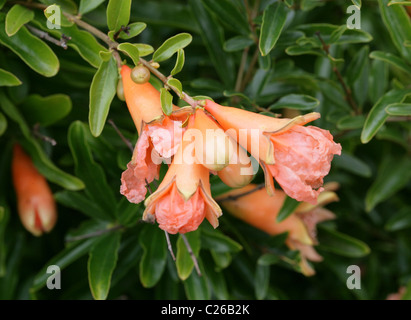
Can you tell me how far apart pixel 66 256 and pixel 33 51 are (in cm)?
46

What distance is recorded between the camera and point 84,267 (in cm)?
126

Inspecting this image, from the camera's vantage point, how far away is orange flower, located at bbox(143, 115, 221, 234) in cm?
69

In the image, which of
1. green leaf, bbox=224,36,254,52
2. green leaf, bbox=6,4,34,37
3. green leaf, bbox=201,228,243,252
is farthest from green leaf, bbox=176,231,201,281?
green leaf, bbox=6,4,34,37

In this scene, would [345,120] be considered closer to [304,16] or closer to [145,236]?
[304,16]

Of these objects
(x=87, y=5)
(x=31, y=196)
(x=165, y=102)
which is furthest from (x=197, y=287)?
(x=87, y=5)

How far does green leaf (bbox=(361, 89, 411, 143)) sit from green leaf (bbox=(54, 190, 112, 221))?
0.60 meters

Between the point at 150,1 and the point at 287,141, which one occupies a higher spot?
the point at 150,1

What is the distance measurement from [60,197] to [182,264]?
0.33 meters

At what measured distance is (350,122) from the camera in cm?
111

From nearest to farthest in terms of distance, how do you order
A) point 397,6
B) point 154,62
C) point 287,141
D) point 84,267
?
point 287,141, point 154,62, point 397,6, point 84,267

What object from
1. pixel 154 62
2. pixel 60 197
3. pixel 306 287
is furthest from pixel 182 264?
pixel 306 287

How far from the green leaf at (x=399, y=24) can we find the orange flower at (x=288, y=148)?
16.8 inches

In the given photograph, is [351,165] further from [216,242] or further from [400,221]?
[216,242]

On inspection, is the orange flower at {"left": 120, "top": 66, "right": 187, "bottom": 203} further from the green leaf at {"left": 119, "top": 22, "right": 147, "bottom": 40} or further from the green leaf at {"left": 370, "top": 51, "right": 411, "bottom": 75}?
the green leaf at {"left": 370, "top": 51, "right": 411, "bottom": 75}
